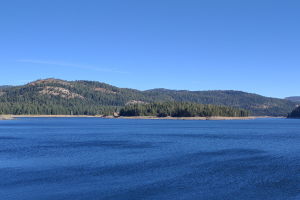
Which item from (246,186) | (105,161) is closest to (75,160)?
(105,161)

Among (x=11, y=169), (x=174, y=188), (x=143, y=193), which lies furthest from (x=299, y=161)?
(x=11, y=169)

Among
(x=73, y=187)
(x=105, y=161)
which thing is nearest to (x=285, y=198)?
(x=73, y=187)

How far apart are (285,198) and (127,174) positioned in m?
19.4

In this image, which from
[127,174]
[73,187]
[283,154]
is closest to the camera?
[73,187]

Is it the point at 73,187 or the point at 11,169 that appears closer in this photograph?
the point at 73,187

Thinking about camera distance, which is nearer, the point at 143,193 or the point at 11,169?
the point at 143,193

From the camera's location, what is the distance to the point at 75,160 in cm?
6075

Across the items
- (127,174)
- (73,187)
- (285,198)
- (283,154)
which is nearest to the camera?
(285,198)

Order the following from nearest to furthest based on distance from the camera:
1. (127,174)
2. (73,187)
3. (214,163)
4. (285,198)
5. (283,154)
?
(285,198) → (73,187) → (127,174) → (214,163) → (283,154)

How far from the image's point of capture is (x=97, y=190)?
4019 cm

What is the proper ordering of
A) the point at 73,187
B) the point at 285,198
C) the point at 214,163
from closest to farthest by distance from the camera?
the point at 285,198 < the point at 73,187 < the point at 214,163

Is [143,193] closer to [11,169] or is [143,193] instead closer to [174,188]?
[174,188]

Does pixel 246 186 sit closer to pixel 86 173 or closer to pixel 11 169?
pixel 86 173

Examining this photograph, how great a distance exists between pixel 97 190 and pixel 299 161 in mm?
35584
